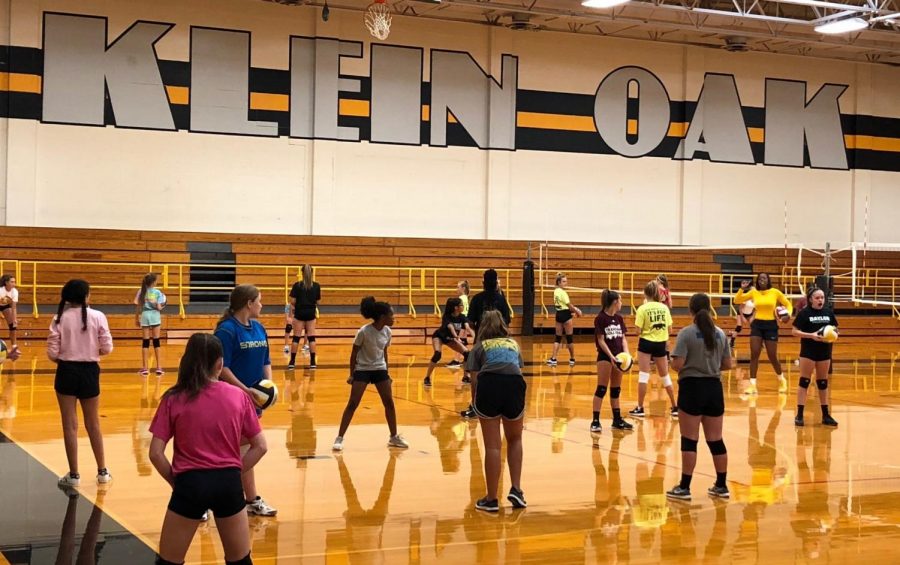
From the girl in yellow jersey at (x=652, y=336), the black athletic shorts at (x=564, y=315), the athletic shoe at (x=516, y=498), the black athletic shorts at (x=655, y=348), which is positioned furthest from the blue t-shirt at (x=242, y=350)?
the black athletic shorts at (x=564, y=315)

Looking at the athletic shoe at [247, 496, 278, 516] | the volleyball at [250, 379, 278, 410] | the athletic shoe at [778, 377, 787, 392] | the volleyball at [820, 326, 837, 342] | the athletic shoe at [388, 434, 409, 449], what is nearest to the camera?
the volleyball at [250, 379, 278, 410]

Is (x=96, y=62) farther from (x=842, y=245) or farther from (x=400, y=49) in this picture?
(x=842, y=245)

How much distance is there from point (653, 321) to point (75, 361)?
694cm

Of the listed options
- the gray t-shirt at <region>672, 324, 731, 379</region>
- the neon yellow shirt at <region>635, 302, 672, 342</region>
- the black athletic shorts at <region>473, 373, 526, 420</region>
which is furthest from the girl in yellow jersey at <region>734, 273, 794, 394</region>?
the black athletic shorts at <region>473, 373, 526, 420</region>

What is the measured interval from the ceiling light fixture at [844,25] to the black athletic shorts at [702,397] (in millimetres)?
18139

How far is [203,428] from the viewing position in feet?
15.4

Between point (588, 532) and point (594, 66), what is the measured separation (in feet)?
72.3

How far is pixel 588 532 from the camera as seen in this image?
7.14m

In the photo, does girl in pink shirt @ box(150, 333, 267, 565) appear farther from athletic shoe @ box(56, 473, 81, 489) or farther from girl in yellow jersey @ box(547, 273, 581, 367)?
girl in yellow jersey @ box(547, 273, 581, 367)

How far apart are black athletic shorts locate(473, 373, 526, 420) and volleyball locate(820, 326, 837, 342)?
5071mm

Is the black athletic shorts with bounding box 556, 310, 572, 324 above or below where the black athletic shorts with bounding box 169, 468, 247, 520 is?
above

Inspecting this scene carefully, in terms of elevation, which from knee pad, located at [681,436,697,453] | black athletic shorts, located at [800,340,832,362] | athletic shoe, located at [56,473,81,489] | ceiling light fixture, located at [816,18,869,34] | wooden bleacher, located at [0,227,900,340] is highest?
ceiling light fixture, located at [816,18,869,34]

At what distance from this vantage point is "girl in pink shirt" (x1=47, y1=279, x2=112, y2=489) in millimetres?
8031

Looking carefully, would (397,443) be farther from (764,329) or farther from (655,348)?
(764,329)
